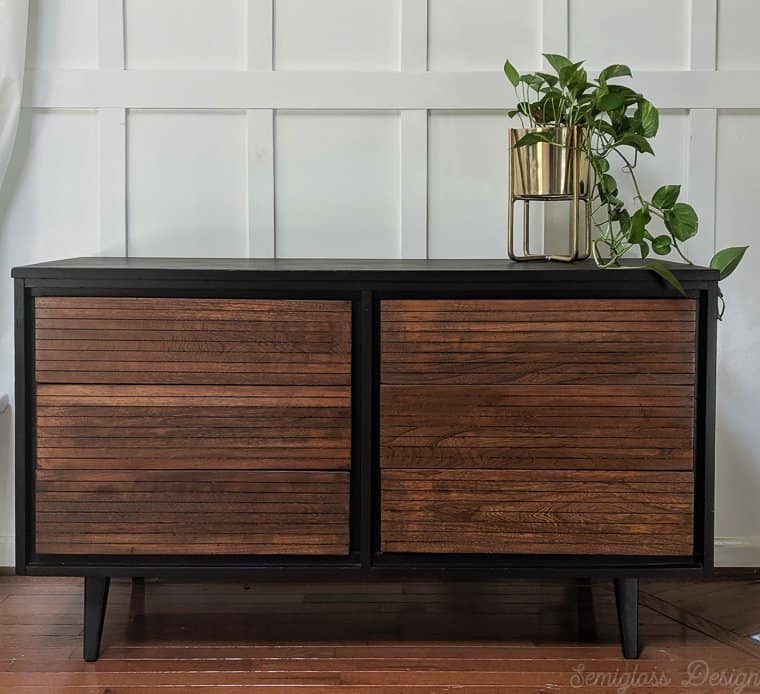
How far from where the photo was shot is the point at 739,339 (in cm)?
228

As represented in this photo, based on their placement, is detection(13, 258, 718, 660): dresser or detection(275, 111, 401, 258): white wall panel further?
detection(275, 111, 401, 258): white wall panel

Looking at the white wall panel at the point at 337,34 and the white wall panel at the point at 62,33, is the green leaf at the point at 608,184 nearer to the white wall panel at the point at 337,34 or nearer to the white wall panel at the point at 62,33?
the white wall panel at the point at 337,34

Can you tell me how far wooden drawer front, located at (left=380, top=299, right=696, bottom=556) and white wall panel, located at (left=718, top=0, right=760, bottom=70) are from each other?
2.64 ft

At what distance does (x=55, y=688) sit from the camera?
1.67 m

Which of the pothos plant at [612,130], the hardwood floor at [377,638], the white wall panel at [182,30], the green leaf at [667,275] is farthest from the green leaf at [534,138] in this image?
the hardwood floor at [377,638]

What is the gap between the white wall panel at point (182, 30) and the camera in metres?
2.21

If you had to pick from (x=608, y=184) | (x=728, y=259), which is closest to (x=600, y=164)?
(x=608, y=184)

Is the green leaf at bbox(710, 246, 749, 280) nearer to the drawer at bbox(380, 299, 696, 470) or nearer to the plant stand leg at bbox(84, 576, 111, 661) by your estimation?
the drawer at bbox(380, 299, 696, 470)

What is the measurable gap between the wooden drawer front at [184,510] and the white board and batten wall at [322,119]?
25.8 inches

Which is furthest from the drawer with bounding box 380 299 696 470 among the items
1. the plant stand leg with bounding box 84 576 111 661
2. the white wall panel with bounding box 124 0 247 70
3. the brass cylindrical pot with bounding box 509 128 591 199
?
the white wall panel with bounding box 124 0 247 70

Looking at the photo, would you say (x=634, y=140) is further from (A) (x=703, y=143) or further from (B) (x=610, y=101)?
(A) (x=703, y=143)

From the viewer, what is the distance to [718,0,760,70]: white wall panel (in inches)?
87.7

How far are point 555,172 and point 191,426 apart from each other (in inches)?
33.2

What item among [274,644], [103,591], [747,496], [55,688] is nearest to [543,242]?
[747,496]
